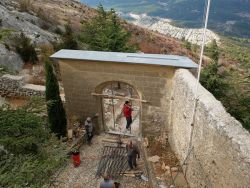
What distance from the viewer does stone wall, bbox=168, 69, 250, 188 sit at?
6.99 meters

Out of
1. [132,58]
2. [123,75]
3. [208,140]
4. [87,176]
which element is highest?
[132,58]

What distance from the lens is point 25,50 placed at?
68.3ft

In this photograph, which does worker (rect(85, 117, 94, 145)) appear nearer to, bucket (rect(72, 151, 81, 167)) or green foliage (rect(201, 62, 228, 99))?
bucket (rect(72, 151, 81, 167))

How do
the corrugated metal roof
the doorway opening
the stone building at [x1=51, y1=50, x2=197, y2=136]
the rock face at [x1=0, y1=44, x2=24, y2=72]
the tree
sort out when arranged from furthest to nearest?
the rock face at [x1=0, y1=44, x2=24, y2=72] → the doorway opening → the stone building at [x1=51, y1=50, x2=197, y2=136] → the tree → the corrugated metal roof

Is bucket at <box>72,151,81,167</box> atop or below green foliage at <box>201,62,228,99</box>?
below

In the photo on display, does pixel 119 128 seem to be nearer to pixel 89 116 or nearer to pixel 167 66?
pixel 89 116

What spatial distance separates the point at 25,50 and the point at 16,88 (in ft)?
14.7

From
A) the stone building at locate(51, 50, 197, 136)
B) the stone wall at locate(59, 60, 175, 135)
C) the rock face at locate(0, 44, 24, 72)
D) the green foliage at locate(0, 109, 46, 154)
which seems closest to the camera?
the green foliage at locate(0, 109, 46, 154)

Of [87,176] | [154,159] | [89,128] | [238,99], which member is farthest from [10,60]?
[238,99]

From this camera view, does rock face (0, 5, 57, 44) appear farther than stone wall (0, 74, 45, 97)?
Yes

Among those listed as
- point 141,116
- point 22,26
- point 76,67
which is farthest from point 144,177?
point 22,26

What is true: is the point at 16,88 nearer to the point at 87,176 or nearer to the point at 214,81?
the point at 87,176

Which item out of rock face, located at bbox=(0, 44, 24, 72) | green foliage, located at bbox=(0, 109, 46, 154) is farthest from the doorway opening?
rock face, located at bbox=(0, 44, 24, 72)

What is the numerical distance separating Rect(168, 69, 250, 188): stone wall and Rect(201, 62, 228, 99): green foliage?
330 cm
